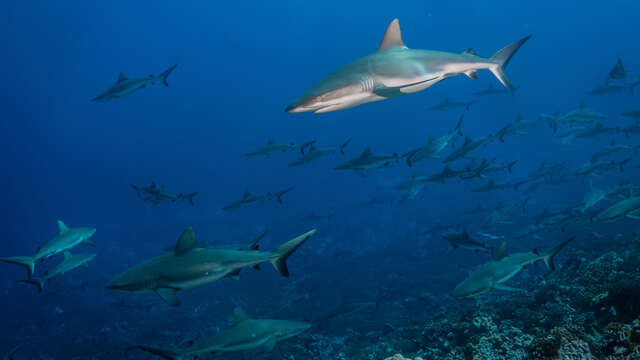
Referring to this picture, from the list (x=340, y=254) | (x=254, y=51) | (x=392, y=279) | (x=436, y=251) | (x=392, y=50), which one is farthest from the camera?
(x=254, y=51)

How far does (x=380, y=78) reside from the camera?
10.6 ft

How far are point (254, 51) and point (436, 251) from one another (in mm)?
166074

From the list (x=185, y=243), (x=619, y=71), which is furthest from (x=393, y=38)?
(x=619, y=71)

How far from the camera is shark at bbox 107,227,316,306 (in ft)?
14.2

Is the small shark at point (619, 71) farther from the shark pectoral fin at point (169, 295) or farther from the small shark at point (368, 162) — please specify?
the shark pectoral fin at point (169, 295)

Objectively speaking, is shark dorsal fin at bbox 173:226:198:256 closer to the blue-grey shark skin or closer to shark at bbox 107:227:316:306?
shark at bbox 107:227:316:306

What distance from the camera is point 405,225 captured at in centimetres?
2823

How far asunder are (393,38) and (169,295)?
4323 millimetres

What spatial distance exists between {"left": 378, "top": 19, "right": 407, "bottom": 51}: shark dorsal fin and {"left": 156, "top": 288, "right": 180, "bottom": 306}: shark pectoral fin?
4063 millimetres

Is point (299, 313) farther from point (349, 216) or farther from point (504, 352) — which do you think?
point (349, 216)

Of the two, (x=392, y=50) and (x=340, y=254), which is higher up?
(x=392, y=50)

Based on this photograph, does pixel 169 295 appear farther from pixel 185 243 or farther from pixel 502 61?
pixel 502 61

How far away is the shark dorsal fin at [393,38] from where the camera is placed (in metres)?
4.10

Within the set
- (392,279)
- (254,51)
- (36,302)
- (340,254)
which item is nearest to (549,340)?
(392,279)
